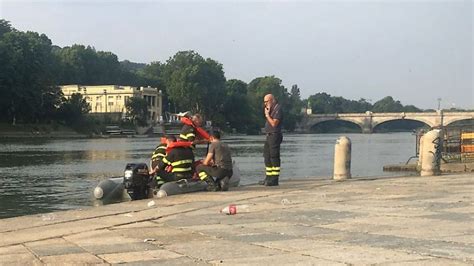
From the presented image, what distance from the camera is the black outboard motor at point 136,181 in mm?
14766

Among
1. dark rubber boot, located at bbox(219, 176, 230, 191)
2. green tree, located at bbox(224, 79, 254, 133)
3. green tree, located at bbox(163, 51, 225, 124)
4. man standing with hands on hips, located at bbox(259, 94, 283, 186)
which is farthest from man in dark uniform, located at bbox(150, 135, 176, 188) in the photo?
green tree, located at bbox(224, 79, 254, 133)

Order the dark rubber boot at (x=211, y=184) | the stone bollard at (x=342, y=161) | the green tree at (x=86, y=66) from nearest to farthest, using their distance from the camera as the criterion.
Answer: the dark rubber boot at (x=211, y=184) → the stone bollard at (x=342, y=161) → the green tree at (x=86, y=66)

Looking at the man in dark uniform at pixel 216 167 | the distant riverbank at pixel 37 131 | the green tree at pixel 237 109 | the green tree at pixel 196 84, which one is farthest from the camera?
the green tree at pixel 237 109

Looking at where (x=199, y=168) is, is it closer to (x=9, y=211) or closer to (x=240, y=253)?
(x=9, y=211)

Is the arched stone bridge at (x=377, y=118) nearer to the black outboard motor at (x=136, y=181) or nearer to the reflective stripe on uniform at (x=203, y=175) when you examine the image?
the reflective stripe on uniform at (x=203, y=175)

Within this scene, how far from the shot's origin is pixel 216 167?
568 inches

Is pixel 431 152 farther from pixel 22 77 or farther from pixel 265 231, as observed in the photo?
pixel 22 77

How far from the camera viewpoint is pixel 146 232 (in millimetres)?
8844

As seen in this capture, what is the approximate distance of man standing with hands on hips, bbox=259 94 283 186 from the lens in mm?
15398

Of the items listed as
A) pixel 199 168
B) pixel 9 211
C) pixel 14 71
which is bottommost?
pixel 9 211

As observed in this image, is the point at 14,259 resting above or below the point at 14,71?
below

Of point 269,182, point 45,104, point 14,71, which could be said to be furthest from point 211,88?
point 269,182

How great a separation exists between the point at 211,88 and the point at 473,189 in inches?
5262

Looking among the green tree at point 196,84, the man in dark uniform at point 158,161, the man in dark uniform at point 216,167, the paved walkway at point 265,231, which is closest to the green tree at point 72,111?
the green tree at point 196,84
